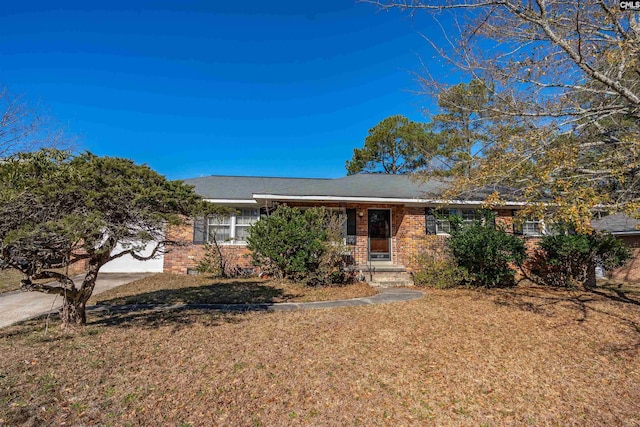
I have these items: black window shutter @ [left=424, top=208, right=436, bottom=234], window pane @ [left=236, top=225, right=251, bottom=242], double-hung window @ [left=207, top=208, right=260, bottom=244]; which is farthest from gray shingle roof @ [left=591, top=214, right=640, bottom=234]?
window pane @ [left=236, top=225, right=251, bottom=242]

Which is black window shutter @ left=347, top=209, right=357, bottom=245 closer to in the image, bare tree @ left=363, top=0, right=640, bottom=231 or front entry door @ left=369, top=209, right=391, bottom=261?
front entry door @ left=369, top=209, right=391, bottom=261

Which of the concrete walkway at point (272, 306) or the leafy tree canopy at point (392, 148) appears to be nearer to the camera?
the concrete walkway at point (272, 306)

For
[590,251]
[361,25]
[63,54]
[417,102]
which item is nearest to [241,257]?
[417,102]

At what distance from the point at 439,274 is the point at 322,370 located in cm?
703

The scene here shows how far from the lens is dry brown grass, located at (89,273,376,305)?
786 cm

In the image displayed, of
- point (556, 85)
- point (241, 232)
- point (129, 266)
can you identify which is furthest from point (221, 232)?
point (556, 85)

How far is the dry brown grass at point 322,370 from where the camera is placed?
3.01 metres

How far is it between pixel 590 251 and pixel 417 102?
24.2 feet

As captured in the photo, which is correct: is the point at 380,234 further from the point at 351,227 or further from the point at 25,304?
the point at 25,304

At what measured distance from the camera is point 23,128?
11773 millimetres

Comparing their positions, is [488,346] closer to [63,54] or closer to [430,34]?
[430,34]

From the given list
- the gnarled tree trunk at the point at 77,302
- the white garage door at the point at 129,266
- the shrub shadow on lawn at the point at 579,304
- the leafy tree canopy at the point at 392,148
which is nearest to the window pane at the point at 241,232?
the white garage door at the point at 129,266

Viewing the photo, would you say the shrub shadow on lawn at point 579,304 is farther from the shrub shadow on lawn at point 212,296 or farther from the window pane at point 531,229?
the shrub shadow on lawn at point 212,296

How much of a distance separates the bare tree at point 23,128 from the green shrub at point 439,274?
13.0 meters
